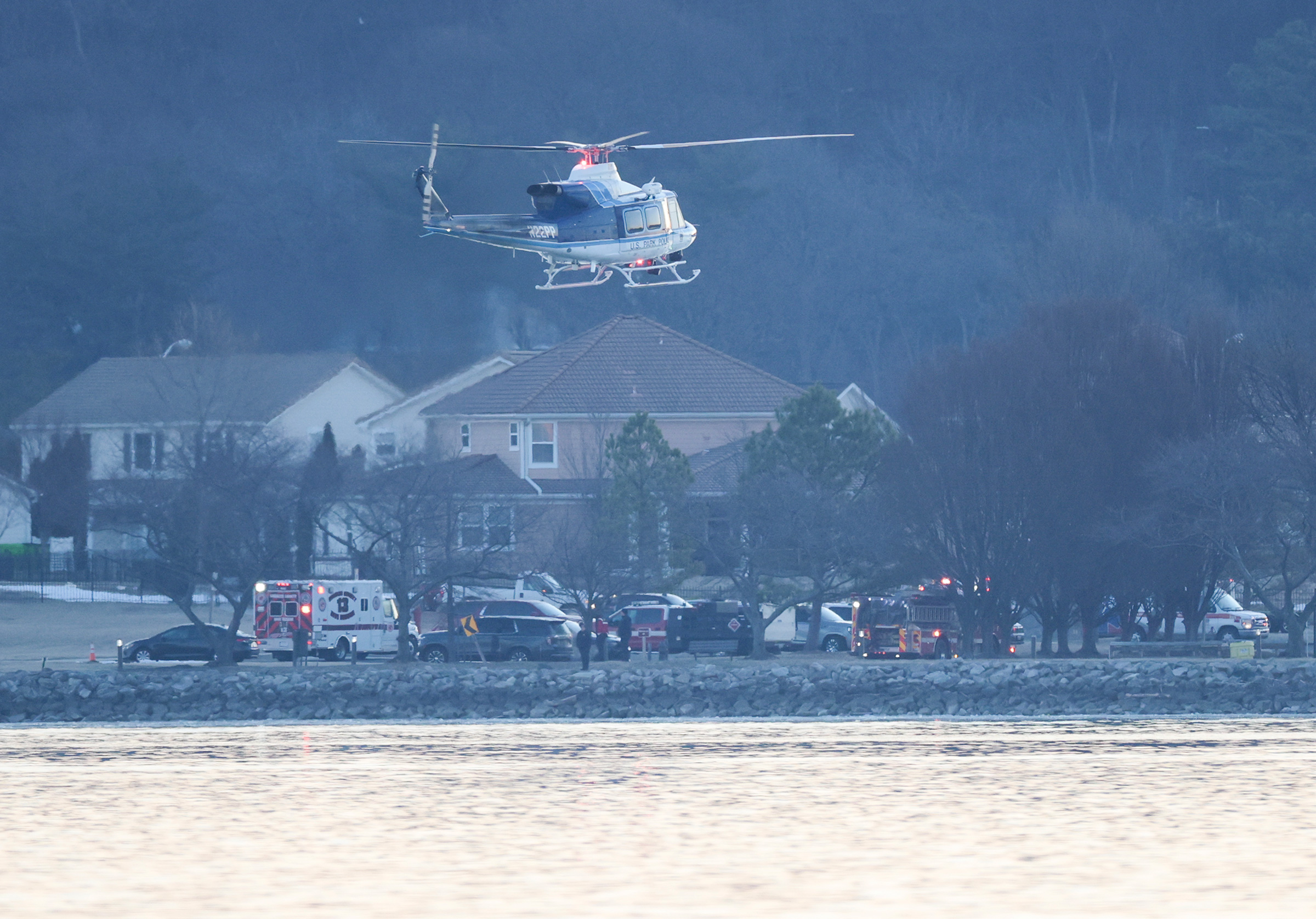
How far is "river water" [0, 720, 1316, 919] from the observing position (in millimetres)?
20500

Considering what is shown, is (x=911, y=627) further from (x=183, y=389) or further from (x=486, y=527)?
(x=183, y=389)

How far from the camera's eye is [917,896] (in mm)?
20312

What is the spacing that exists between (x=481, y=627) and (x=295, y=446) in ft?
51.5

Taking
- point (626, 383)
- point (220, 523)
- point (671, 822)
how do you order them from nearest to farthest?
point (671, 822) < point (220, 523) < point (626, 383)

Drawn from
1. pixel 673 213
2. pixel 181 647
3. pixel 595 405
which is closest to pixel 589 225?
pixel 673 213

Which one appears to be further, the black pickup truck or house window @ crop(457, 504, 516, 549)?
house window @ crop(457, 504, 516, 549)

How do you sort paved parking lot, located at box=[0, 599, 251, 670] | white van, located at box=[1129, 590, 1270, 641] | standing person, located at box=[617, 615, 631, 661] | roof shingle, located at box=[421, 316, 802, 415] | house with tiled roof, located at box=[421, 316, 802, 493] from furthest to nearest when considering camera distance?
roof shingle, located at box=[421, 316, 802, 415] < house with tiled roof, located at box=[421, 316, 802, 493] < white van, located at box=[1129, 590, 1270, 641] < paved parking lot, located at box=[0, 599, 251, 670] < standing person, located at box=[617, 615, 631, 661]

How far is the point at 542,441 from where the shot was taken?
2574 inches

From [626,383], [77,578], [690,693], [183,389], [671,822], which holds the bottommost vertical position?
[671,822]

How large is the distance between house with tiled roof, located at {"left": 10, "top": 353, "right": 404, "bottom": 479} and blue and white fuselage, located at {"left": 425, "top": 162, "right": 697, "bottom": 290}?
32116 mm

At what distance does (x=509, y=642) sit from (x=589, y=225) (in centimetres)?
1276

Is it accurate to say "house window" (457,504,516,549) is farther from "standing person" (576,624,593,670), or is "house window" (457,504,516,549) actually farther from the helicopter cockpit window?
the helicopter cockpit window

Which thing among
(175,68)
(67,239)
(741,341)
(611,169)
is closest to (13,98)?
(175,68)

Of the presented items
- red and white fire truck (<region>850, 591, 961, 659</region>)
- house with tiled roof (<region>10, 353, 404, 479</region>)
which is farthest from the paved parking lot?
red and white fire truck (<region>850, 591, 961, 659</region>)
